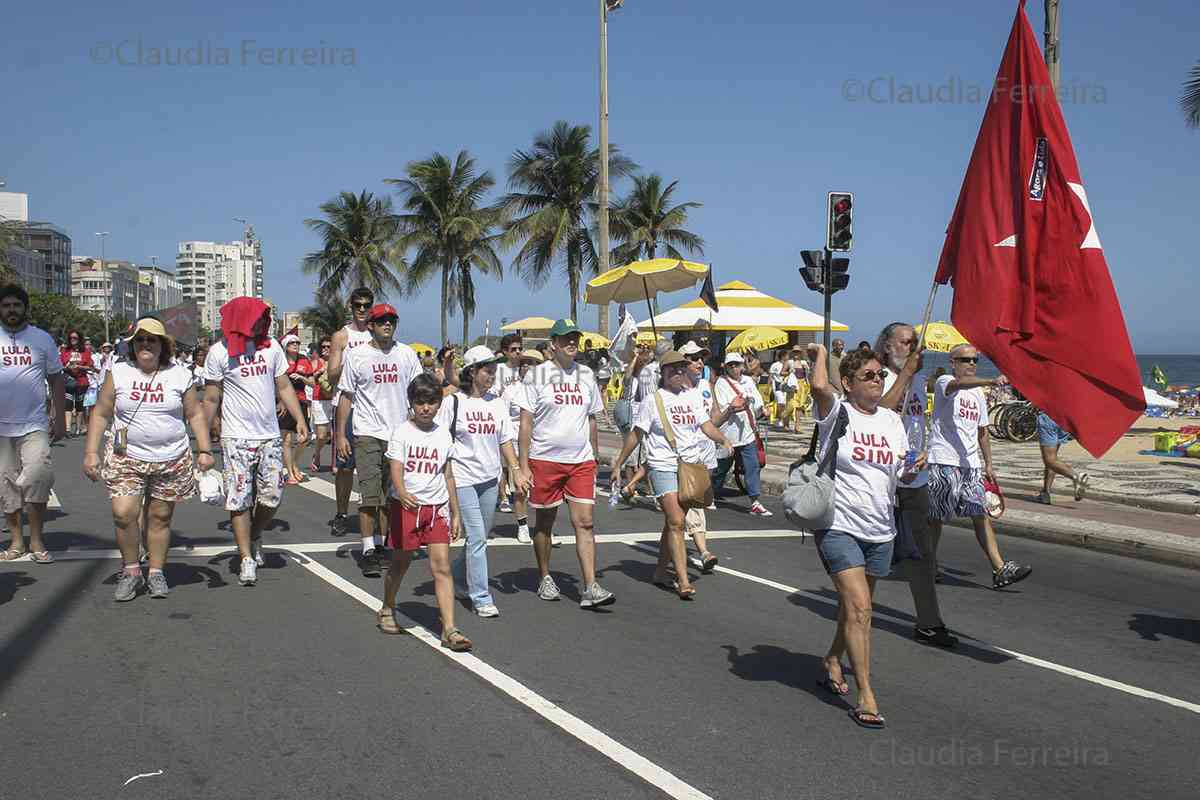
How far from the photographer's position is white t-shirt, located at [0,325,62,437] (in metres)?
7.72

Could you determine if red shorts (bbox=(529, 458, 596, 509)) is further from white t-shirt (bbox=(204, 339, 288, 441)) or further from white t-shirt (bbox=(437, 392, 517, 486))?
white t-shirt (bbox=(204, 339, 288, 441))

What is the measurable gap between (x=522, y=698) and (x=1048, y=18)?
489 inches

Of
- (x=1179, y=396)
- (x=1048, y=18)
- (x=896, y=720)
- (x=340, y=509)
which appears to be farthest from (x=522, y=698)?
(x=1179, y=396)

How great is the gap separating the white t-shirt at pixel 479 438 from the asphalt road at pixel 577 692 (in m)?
0.99

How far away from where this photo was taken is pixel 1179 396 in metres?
33.7

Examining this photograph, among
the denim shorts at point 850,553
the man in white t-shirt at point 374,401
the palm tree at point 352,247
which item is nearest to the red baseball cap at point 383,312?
the man in white t-shirt at point 374,401

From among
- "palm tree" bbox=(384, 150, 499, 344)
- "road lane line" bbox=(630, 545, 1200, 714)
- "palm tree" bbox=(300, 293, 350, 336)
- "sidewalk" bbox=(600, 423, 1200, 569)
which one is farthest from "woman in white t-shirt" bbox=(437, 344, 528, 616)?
"palm tree" bbox=(300, 293, 350, 336)

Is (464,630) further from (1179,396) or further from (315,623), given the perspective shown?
(1179,396)

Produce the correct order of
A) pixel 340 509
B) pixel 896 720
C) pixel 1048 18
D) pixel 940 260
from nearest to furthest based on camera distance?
pixel 896 720, pixel 940 260, pixel 340 509, pixel 1048 18

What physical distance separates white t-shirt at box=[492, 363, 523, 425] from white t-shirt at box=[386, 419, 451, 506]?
4.54 feet

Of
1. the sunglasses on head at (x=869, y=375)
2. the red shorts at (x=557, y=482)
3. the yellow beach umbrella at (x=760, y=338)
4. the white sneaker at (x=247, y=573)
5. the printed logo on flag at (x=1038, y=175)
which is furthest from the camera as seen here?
the yellow beach umbrella at (x=760, y=338)

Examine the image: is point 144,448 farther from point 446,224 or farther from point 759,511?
point 446,224

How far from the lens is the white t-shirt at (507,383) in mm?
7879

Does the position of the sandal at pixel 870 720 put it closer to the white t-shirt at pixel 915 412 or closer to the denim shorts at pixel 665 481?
the white t-shirt at pixel 915 412
